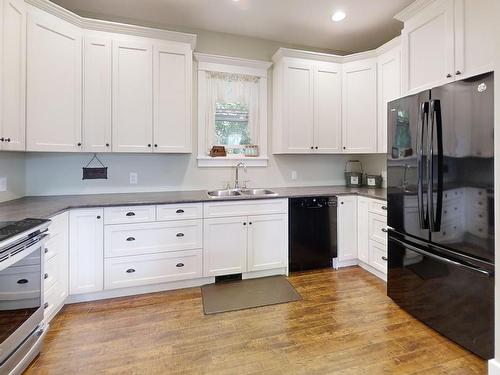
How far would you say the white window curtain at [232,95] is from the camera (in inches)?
134

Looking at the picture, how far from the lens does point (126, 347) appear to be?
1897 mm

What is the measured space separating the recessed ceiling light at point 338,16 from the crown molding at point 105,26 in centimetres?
157

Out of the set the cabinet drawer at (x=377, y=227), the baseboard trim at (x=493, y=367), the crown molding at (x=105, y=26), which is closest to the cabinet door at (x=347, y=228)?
the cabinet drawer at (x=377, y=227)

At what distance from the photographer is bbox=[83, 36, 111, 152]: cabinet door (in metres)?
2.65

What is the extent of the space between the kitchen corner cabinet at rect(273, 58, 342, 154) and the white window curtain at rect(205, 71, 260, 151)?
10.7 inches

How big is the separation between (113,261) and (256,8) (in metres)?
2.89

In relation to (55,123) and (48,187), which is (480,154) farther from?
(48,187)

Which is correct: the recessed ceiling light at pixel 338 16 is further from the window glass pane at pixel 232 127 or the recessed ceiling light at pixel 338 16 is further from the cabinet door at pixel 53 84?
the cabinet door at pixel 53 84

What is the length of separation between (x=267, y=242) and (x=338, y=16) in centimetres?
261

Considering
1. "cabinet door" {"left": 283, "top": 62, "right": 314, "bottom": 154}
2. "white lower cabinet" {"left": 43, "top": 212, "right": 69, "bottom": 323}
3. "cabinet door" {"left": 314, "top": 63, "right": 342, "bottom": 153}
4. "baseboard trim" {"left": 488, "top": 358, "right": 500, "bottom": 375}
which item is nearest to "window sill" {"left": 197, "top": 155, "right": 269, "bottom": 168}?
"cabinet door" {"left": 283, "top": 62, "right": 314, "bottom": 154}

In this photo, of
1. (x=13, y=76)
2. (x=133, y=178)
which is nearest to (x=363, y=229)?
(x=133, y=178)

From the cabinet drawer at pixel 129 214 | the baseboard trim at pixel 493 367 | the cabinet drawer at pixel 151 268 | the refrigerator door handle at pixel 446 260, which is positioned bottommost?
the baseboard trim at pixel 493 367

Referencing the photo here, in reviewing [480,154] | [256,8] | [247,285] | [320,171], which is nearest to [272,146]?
[320,171]

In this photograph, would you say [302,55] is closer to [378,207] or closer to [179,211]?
[378,207]
